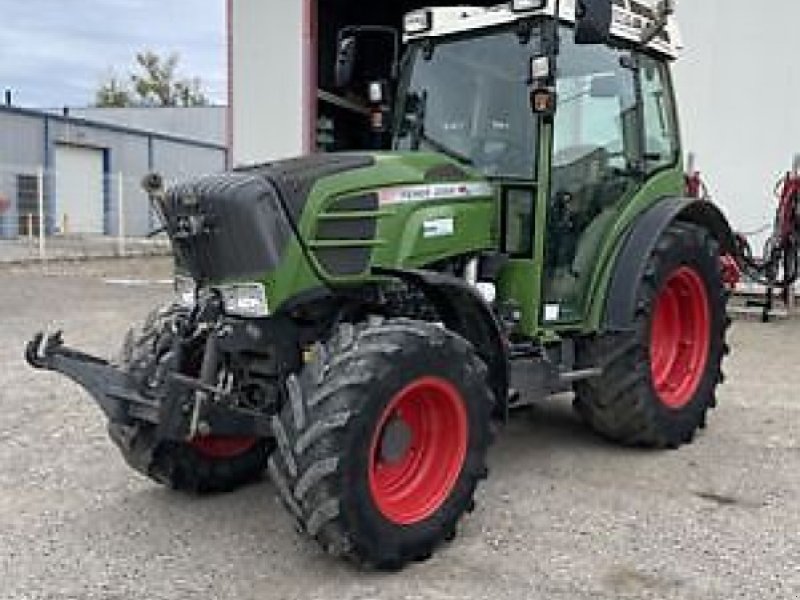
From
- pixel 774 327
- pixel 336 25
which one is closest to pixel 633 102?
pixel 774 327

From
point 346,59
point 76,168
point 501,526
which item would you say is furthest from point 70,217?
point 501,526

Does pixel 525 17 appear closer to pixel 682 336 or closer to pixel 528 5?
pixel 528 5

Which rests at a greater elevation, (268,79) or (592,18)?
(268,79)

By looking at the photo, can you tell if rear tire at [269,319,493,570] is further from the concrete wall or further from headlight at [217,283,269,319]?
the concrete wall

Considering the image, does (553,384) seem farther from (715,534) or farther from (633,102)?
(633,102)

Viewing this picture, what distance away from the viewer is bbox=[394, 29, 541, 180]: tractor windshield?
4789 millimetres

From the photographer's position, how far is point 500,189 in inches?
189

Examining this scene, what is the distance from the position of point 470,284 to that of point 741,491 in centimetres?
170

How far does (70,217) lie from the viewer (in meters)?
26.5

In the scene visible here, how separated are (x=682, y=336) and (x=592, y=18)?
2201 mm

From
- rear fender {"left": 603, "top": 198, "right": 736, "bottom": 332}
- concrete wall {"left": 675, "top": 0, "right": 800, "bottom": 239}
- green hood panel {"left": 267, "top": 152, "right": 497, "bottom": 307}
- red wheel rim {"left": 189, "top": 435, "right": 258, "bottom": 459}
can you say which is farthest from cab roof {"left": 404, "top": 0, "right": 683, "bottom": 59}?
concrete wall {"left": 675, "top": 0, "right": 800, "bottom": 239}

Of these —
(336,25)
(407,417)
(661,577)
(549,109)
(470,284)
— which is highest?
(336,25)

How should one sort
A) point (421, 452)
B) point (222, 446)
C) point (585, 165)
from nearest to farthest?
1. point (421, 452)
2. point (222, 446)
3. point (585, 165)

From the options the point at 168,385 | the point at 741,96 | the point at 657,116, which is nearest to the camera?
the point at 168,385
